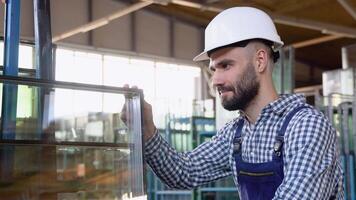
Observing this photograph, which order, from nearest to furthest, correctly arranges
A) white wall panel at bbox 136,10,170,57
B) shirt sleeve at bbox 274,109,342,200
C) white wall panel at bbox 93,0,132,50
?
shirt sleeve at bbox 274,109,342,200, white wall panel at bbox 93,0,132,50, white wall panel at bbox 136,10,170,57

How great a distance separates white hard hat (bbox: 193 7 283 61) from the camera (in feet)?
7.10

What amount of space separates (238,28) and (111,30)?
45.3 feet

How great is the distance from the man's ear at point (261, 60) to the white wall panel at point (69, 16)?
40.5 feet

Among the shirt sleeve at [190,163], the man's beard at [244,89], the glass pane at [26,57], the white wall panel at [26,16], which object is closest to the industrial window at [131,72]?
the white wall panel at [26,16]

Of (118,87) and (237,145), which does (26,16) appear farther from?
(118,87)

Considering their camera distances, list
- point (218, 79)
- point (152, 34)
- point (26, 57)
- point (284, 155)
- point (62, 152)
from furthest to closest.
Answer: point (152, 34) → point (26, 57) → point (218, 79) → point (284, 155) → point (62, 152)

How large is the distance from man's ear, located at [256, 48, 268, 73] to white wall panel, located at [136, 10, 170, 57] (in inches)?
556

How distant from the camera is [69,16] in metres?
14.5

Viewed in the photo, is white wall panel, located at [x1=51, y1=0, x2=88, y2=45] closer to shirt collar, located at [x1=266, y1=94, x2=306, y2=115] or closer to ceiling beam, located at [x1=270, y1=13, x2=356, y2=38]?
ceiling beam, located at [x1=270, y1=13, x2=356, y2=38]

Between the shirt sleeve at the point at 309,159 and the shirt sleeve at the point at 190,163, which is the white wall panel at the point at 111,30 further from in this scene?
the shirt sleeve at the point at 309,159

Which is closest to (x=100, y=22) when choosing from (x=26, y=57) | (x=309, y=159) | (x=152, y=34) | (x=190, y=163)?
(x=152, y=34)

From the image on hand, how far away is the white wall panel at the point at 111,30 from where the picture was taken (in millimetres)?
15351

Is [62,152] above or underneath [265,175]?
above

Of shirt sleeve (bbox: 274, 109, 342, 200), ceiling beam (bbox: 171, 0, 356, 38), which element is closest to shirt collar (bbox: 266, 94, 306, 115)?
shirt sleeve (bbox: 274, 109, 342, 200)
